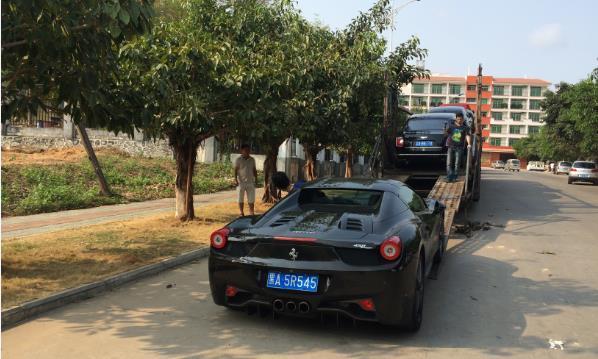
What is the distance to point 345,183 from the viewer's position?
582 centimetres

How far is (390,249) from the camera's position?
4309 millimetres

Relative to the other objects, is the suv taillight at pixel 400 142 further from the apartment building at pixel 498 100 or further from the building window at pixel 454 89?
the building window at pixel 454 89

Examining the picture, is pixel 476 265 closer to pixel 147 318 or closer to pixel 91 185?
pixel 147 318

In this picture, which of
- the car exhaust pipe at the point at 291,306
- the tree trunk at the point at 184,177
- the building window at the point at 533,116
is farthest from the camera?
the building window at the point at 533,116

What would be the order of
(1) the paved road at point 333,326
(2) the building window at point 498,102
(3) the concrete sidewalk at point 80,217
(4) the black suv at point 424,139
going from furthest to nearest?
(2) the building window at point 498,102 < (4) the black suv at point 424,139 < (3) the concrete sidewalk at point 80,217 < (1) the paved road at point 333,326

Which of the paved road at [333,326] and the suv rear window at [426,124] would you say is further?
the suv rear window at [426,124]

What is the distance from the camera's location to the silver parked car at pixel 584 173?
99.3 ft

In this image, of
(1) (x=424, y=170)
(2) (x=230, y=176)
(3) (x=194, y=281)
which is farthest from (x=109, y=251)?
(2) (x=230, y=176)

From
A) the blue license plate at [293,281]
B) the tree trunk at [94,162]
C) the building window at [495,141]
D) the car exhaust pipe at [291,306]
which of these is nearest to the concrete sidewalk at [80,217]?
the tree trunk at [94,162]

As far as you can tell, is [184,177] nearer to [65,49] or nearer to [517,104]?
[65,49]

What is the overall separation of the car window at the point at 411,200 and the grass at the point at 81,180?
9.07 meters

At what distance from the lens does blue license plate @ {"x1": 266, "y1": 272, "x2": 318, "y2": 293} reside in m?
4.30

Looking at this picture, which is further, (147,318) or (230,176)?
(230,176)

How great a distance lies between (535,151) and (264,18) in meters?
87.6
